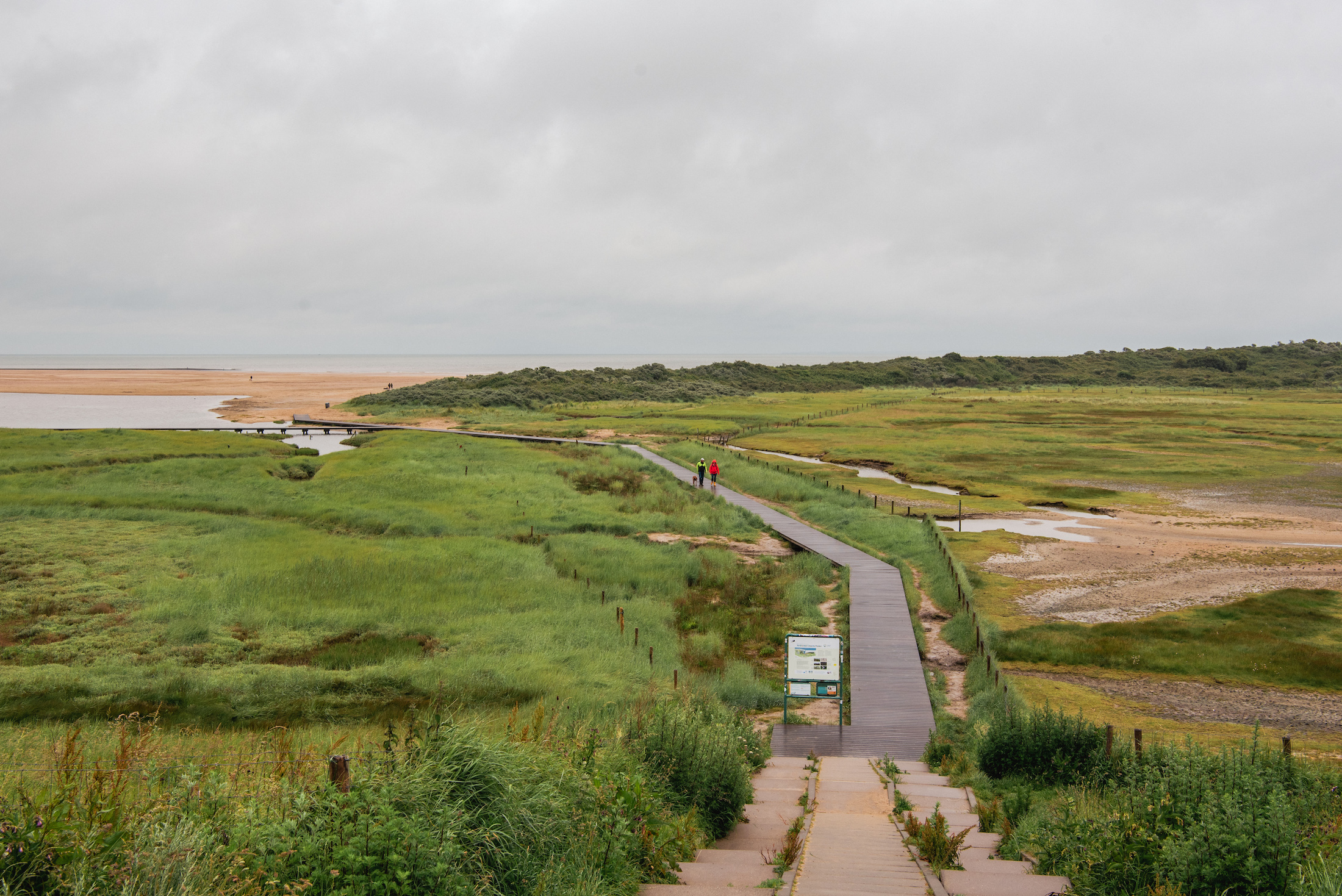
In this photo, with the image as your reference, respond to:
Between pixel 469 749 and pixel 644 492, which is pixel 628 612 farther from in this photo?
pixel 644 492

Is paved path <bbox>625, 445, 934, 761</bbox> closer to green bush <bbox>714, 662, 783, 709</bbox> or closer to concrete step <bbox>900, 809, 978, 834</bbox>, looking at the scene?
green bush <bbox>714, 662, 783, 709</bbox>

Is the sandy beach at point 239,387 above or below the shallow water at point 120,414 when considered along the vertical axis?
above

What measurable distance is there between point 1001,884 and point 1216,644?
16.1m

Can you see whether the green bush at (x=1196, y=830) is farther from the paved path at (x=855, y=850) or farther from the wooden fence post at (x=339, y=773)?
the wooden fence post at (x=339, y=773)

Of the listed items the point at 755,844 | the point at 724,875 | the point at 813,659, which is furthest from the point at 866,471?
the point at 724,875

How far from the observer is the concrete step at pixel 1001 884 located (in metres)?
6.07

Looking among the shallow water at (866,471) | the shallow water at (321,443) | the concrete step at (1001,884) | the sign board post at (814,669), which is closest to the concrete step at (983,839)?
the concrete step at (1001,884)

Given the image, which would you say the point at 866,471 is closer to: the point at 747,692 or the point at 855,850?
the point at 747,692

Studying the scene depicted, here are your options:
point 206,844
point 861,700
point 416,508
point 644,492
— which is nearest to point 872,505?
point 644,492

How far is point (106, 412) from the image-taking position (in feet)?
287

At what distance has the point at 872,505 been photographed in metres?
36.4

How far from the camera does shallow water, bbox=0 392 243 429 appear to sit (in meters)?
71.0

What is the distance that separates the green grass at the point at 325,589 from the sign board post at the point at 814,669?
3.01 metres

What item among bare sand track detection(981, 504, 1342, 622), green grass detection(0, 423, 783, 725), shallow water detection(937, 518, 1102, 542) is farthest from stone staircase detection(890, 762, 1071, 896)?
shallow water detection(937, 518, 1102, 542)
